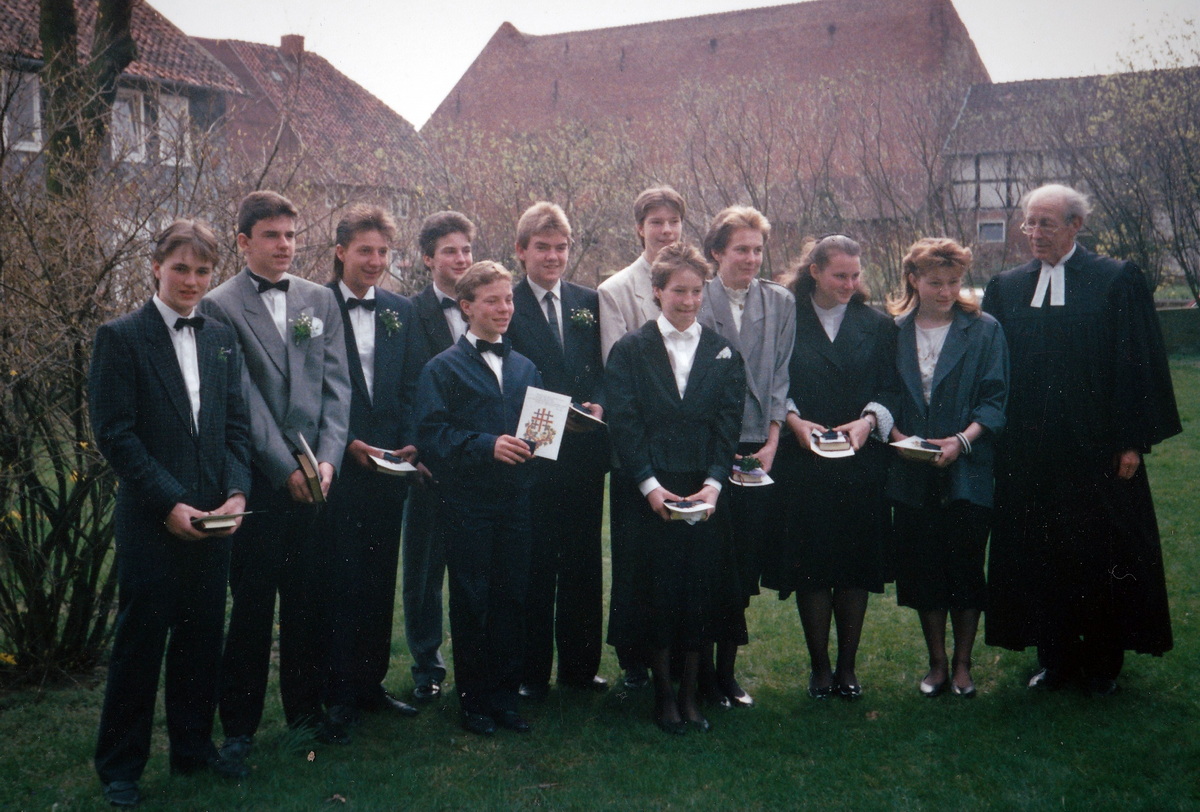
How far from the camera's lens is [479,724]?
4785mm

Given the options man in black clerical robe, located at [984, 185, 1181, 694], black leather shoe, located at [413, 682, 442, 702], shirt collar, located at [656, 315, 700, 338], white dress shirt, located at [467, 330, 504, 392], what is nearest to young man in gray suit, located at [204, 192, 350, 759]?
white dress shirt, located at [467, 330, 504, 392]

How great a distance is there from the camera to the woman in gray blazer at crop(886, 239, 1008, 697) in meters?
5.10

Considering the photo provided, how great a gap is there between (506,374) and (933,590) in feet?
8.09

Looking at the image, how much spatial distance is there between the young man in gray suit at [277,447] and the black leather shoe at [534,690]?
1148 millimetres

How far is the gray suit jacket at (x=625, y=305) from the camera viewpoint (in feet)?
17.6

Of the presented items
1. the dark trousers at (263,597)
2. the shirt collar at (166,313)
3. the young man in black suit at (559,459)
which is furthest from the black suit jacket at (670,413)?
the shirt collar at (166,313)

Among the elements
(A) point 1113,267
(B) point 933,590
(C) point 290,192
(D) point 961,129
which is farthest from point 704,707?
(D) point 961,129

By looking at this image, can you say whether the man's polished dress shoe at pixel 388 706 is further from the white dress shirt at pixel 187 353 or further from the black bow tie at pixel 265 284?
the black bow tie at pixel 265 284

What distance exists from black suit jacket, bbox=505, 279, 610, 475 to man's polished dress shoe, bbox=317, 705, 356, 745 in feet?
5.07

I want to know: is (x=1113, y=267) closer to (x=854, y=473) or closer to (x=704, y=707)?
(x=854, y=473)

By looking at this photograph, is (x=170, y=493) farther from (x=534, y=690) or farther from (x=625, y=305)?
(x=625, y=305)

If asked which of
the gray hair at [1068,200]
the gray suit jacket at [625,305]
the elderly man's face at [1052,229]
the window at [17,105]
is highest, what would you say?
the window at [17,105]

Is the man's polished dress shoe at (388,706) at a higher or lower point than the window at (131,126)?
lower

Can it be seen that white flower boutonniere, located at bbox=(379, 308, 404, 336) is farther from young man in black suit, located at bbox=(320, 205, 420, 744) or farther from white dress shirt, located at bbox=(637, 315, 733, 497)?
white dress shirt, located at bbox=(637, 315, 733, 497)
